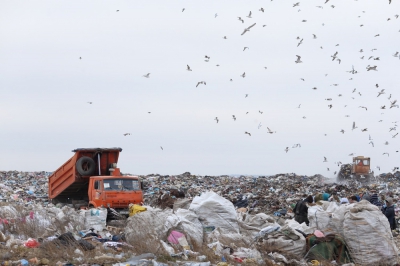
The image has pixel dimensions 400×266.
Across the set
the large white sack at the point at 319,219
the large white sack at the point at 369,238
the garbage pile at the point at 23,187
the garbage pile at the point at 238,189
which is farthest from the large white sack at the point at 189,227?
the garbage pile at the point at 23,187

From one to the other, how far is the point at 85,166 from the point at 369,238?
851 cm

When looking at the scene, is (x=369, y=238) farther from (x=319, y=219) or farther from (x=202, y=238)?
(x=202, y=238)

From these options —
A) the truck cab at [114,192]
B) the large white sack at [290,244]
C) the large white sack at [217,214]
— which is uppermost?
the truck cab at [114,192]

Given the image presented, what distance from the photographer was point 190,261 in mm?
6902

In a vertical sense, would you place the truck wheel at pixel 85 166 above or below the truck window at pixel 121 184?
above

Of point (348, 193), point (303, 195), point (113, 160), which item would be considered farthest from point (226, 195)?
point (113, 160)

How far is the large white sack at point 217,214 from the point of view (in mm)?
9188

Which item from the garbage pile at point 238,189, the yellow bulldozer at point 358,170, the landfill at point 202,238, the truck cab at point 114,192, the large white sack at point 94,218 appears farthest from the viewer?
the yellow bulldozer at point 358,170

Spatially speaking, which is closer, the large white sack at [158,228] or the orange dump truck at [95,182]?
the large white sack at [158,228]

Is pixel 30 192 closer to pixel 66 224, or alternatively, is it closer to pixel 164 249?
pixel 66 224

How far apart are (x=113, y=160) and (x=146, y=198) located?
364 centimetres

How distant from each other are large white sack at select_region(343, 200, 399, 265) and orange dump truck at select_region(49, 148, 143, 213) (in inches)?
259

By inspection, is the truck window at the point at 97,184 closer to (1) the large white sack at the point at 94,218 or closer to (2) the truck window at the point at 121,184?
(2) the truck window at the point at 121,184

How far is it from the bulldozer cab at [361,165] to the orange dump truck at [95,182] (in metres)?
17.7
